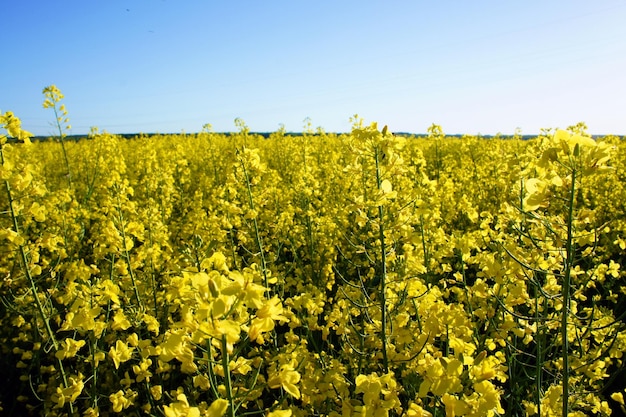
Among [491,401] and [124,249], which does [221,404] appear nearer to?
[491,401]

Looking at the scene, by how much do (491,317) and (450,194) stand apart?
8.84ft

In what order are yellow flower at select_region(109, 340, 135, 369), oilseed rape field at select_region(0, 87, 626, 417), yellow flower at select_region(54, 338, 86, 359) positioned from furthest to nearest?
1. yellow flower at select_region(54, 338, 86, 359)
2. yellow flower at select_region(109, 340, 135, 369)
3. oilseed rape field at select_region(0, 87, 626, 417)

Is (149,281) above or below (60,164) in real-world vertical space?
below

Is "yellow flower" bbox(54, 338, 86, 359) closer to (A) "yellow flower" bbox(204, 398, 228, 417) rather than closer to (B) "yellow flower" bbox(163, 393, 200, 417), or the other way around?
(B) "yellow flower" bbox(163, 393, 200, 417)

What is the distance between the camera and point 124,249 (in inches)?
100

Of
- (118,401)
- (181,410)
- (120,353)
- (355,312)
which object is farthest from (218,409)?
(355,312)

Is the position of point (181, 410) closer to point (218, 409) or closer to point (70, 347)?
point (218, 409)

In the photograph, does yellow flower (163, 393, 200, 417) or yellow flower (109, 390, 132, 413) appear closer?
yellow flower (163, 393, 200, 417)

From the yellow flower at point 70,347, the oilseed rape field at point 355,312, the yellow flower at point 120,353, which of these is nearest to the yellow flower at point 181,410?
the oilseed rape field at point 355,312

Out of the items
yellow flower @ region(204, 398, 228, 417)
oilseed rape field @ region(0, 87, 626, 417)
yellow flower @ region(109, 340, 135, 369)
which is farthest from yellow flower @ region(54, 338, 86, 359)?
yellow flower @ region(204, 398, 228, 417)

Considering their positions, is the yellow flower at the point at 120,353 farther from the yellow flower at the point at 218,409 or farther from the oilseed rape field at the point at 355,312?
the yellow flower at the point at 218,409

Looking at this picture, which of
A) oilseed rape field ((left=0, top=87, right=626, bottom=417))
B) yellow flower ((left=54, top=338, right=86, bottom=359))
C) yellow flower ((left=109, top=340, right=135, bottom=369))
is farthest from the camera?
yellow flower ((left=54, top=338, right=86, bottom=359))

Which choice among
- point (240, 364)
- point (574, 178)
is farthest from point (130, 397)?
point (574, 178)

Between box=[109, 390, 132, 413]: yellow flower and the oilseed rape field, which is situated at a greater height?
the oilseed rape field
